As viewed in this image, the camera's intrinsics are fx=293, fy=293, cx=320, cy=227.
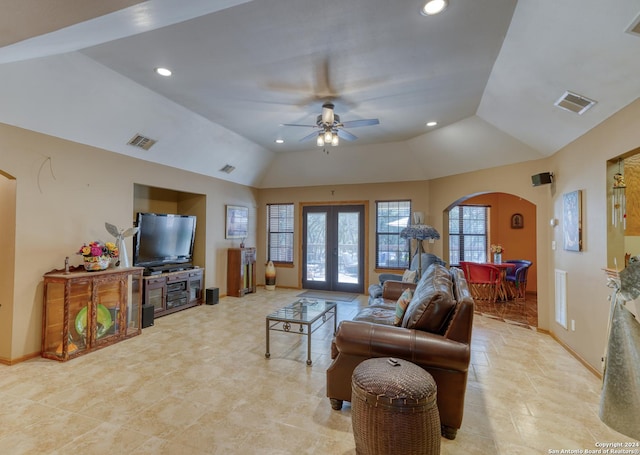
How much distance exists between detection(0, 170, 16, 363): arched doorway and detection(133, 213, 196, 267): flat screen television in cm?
154

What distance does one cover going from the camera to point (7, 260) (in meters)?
3.23

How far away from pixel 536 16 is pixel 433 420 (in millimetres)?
2970

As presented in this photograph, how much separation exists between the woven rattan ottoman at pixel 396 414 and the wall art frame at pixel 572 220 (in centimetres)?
294

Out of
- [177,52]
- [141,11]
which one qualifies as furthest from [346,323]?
[177,52]

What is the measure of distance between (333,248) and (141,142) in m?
4.56

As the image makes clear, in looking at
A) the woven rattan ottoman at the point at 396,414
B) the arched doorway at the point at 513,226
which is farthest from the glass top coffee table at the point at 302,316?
the arched doorway at the point at 513,226

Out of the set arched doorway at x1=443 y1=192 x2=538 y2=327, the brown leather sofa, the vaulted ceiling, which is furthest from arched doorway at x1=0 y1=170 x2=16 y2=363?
arched doorway at x1=443 y1=192 x2=538 y2=327

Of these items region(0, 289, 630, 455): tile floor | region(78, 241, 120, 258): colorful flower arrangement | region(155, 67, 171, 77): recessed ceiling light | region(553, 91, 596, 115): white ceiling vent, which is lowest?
region(0, 289, 630, 455): tile floor

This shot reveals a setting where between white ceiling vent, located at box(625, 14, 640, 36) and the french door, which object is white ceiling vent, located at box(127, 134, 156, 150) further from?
white ceiling vent, located at box(625, 14, 640, 36)

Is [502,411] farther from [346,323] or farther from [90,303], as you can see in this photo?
[90,303]

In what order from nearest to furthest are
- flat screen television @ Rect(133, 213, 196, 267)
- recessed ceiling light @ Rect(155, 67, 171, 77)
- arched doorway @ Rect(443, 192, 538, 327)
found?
recessed ceiling light @ Rect(155, 67, 171, 77) < flat screen television @ Rect(133, 213, 196, 267) < arched doorway @ Rect(443, 192, 538, 327)

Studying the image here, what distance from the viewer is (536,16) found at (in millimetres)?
2236

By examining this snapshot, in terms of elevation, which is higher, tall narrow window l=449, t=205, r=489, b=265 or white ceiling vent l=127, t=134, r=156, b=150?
white ceiling vent l=127, t=134, r=156, b=150

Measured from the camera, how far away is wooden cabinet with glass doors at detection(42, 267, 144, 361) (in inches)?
131
